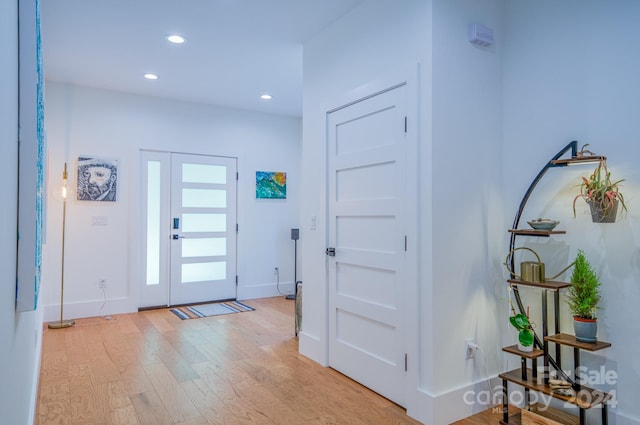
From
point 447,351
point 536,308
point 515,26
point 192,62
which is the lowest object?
point 447,351

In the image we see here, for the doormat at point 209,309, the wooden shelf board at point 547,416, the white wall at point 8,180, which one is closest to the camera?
the white wall at point 8,180

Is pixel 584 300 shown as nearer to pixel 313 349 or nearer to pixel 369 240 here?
pixel 369 240

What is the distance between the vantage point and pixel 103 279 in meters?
4.89

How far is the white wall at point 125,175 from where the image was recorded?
4668 mm

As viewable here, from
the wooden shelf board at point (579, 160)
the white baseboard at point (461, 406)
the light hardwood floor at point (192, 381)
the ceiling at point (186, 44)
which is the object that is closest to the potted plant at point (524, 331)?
the white baseboard at point (461, 406)

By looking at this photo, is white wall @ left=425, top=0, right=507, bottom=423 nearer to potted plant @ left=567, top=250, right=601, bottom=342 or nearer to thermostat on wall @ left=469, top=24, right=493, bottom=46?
thermostat on wall @ left=469, top=24, right=493, bottom=46

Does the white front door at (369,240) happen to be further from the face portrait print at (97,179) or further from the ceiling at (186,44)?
the face portrait print at (97,179)

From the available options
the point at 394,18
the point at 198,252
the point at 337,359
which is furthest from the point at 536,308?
the point at 198,252

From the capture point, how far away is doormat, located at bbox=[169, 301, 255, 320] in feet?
16.2

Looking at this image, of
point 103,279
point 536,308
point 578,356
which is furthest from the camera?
point 103,279

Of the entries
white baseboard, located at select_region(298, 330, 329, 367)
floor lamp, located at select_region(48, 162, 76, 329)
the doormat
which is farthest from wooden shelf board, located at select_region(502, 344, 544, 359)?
floor lamp, located at select_region(48, 162, 76, 329)

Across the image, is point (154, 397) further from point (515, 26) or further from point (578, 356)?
point (515, 26)

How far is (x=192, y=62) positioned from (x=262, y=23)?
3.78 feet

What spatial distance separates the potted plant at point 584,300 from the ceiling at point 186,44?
2.38 metres
